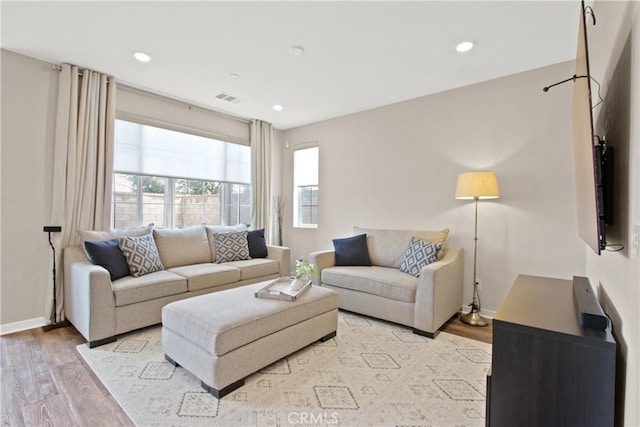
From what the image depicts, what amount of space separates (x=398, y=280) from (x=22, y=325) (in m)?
3.69

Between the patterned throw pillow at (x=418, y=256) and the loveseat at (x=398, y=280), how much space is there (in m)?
0.01

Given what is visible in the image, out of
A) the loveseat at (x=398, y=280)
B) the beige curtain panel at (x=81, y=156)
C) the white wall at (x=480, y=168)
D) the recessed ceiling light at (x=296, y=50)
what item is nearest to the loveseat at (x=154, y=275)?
the beige curtain panel at (x=81, y=156)

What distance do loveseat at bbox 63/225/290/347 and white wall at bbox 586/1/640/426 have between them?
3184 millimetres

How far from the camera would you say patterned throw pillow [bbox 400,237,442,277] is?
312 centimetres

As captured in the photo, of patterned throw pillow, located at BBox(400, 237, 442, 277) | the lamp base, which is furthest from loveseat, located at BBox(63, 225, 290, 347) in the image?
the lamp base

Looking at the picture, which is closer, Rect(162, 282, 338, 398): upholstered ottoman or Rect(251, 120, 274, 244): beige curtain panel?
Rect(162, 282, 338, 398): upholstered ottoman

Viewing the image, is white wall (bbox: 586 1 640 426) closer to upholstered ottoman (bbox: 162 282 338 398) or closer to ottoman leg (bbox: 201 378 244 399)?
upholstered ottoman (bbox: 162 282 338 398)

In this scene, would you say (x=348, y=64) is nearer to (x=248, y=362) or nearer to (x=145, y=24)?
(x=145, y=24)

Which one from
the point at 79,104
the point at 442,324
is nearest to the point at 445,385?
the point at 442,324

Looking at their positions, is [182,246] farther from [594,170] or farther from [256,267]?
[594,170]

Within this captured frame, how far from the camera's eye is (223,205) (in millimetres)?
4695

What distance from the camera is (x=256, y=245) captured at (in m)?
4.20

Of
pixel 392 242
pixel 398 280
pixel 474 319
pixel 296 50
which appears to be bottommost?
Answer: pixel 474 319

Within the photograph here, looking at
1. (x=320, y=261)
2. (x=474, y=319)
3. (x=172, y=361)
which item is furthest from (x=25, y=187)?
(x=474, y=319)
